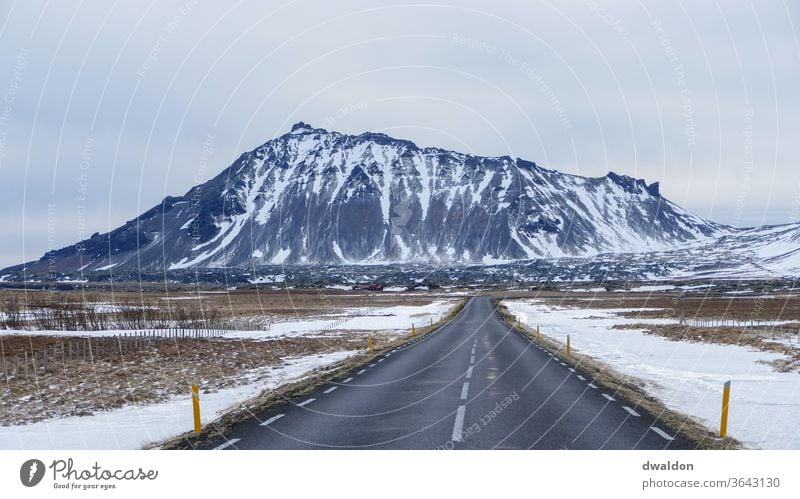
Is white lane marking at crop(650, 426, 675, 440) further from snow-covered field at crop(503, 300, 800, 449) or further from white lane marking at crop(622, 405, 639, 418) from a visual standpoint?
Result: snow-covered field at crop(503, 300, 800, 449)

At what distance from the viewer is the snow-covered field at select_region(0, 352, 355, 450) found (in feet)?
39.2

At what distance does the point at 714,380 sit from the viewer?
1975cm

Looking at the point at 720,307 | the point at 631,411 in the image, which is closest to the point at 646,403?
the point at 631,411

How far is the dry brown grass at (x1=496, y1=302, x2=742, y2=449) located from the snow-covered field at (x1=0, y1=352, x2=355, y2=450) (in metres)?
10.4

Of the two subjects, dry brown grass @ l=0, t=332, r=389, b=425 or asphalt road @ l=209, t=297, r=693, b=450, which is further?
dry brown grass @ l=0, t=332, r=389, b=425

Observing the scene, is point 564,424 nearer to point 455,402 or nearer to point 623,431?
point 623,431

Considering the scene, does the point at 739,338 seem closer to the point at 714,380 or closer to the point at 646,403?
A: the point at 714,380

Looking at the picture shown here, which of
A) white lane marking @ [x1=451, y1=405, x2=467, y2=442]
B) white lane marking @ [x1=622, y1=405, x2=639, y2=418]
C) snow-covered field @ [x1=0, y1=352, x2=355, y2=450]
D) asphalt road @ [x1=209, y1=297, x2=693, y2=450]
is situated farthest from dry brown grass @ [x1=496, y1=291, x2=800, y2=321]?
snow-covered field @ [x1=0, y1=352, x2=355, y2=450]

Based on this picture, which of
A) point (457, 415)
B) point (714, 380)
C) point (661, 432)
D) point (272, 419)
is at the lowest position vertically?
point (714, 380)

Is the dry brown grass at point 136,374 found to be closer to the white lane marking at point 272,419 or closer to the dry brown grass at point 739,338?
the white lane marking at point 272,419

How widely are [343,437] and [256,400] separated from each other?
5.39 m

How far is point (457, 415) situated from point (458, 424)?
952 mm

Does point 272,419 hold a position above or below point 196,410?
below

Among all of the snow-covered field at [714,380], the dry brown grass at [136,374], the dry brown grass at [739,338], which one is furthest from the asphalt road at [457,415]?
the dry brown grass at [739,338]
